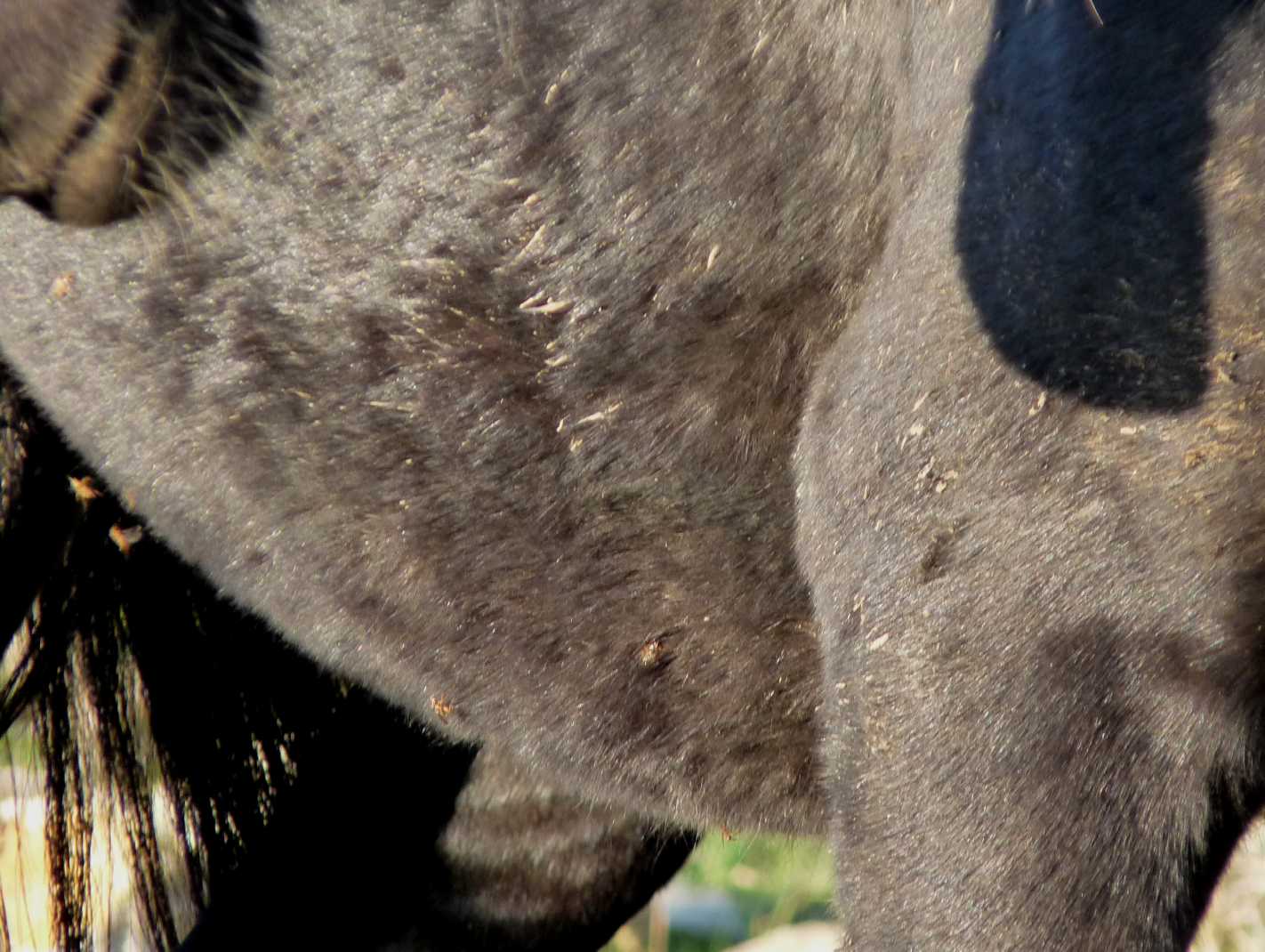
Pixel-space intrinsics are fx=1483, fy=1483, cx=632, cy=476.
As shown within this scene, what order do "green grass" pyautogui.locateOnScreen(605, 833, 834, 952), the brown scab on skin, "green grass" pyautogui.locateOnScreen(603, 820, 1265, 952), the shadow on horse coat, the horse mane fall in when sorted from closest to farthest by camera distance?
Result: 1. the shadow on horse coat
2. the brown scab on skin
3. the horse mane
4. "green grass" pyautogui.locateOnScreen(603, 820, 1265, 952)
5. "green grass" pyautogui.locateOnScreen(605, 833, 834, 952)

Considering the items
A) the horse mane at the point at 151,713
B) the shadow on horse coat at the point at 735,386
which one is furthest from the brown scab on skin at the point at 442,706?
the horse mane at the point at 151,713

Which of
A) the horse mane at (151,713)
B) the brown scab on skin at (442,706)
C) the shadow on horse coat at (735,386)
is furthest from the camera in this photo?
the horse mane at (151,713)

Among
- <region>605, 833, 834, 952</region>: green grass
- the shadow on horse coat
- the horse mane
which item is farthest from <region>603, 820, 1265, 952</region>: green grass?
the shadow on horse coat

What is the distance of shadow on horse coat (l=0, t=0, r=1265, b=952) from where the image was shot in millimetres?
944

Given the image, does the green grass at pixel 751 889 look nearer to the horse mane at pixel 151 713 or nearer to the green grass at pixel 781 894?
the green grass at pixel 781 894

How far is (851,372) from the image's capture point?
108cm

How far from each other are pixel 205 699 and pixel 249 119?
38.9 inches

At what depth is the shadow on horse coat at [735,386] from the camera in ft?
3.10

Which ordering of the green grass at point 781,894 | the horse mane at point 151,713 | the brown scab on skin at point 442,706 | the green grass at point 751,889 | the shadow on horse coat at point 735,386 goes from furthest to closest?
1. the green grass at point 751,889
2. the green grass at point 781,894
3. the horse mane at point 151,713
4. the brown scab on skin at point 442,706
5. the shadow on horse coat at point 735,386

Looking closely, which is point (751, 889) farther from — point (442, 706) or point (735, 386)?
point (735, 386)

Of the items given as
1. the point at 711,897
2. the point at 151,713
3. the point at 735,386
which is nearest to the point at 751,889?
the point at 711,897

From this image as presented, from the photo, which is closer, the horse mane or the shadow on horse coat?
the shadow on horse coat

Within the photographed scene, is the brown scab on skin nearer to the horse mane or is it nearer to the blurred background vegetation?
the horse mane

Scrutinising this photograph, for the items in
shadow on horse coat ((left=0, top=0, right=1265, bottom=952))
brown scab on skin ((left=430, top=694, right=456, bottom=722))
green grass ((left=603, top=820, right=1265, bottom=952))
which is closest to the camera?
shadow on horse coat ((left=0, top=0, right=1265, bottom=952))
